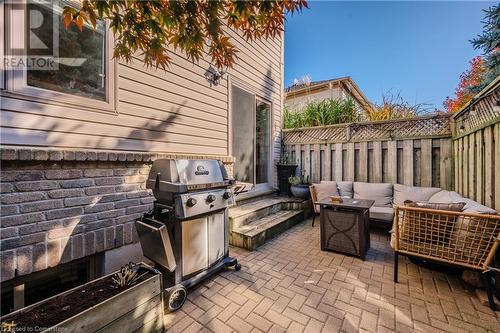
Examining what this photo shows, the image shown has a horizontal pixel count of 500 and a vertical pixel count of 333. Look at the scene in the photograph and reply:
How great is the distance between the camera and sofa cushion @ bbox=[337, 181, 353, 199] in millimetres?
4340

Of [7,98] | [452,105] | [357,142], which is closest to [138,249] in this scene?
[7,98]

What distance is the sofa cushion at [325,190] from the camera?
434 cm

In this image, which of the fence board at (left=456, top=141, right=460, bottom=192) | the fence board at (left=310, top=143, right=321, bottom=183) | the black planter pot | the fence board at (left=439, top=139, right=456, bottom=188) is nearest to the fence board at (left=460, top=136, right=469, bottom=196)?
the fence board at (left=456, top=141, right=460, bottom=192)

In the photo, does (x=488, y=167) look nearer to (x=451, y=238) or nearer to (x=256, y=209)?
(x=451, y=238)

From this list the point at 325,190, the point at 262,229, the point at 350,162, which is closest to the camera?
the point at 262,229

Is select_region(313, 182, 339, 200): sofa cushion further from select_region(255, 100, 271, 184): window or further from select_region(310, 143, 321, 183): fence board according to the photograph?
select_region(255, 100, 271, 184): window

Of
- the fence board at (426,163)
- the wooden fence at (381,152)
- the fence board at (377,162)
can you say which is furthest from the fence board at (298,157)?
the fence board at (426,163)

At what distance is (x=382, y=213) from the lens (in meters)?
3.62

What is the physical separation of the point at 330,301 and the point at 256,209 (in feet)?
6.92

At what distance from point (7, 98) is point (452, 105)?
11986 mm

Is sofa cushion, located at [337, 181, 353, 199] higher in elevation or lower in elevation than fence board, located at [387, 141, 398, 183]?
lower

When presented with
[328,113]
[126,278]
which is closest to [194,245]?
[126,278]

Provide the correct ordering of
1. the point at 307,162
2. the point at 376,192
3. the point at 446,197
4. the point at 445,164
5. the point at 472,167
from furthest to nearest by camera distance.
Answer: the point at 307,162
the point at 376,192
the point at 445,164
the point at 446,197
the point at 472,167

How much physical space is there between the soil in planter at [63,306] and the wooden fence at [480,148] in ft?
12.5
